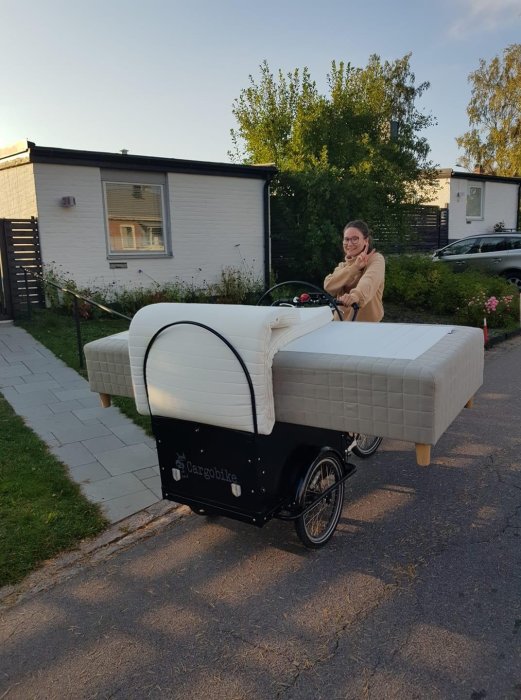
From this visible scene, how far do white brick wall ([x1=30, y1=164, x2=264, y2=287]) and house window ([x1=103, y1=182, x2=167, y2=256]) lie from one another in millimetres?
265

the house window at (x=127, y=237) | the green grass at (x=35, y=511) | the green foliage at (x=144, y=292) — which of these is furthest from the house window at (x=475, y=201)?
the green grass at (x=35, y=511)

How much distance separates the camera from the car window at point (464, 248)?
1510 centimetres

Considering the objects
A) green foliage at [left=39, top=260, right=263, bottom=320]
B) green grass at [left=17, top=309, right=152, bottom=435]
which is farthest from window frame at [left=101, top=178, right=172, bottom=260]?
green grass at [left=17, top=309, right=152, bottom=435]

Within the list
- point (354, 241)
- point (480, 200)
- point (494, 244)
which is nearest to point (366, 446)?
point (354, 241)

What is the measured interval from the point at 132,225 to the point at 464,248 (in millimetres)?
9092

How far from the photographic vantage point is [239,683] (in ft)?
7.56

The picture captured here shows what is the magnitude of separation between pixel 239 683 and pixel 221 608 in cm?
53

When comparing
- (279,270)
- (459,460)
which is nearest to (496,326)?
(279,270)

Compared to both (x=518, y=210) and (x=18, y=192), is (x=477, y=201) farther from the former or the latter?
(x=18, y=192)

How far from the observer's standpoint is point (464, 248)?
50.2ft

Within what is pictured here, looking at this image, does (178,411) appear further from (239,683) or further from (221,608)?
(239,683)

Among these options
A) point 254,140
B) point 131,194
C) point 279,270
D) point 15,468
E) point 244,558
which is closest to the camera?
point 244,558

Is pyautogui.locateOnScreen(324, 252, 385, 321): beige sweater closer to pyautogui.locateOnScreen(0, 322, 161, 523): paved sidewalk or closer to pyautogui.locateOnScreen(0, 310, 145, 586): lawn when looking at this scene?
pyautogui.locateOnScreen(0, 322, 161, 523): paved sidewalk

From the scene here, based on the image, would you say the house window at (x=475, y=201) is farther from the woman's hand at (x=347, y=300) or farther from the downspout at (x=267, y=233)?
the woman's hand at (x=347, y=300)
